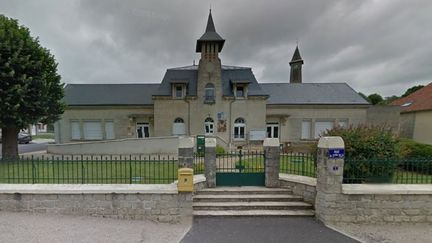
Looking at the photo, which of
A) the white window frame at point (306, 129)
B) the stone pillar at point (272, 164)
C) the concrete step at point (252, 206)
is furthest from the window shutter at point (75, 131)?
the white window frame at point (306, 129)

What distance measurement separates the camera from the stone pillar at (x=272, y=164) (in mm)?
6977

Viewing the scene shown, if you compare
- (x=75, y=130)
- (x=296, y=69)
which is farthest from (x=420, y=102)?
(x=75, y=130)

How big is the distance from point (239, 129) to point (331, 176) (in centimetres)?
1528

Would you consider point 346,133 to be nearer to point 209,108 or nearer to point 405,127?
point 209,108

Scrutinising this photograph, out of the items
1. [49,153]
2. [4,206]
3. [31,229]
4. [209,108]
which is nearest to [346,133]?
[31,229]

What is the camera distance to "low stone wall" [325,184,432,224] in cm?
543

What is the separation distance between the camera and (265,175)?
7.07 m

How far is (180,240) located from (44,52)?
12.6 metres

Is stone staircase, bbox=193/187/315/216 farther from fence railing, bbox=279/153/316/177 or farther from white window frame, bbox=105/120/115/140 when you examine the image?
white window frame, bbox=105/120/115/140

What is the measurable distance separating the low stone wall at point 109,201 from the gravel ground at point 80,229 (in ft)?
0.54

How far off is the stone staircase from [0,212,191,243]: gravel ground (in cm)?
95

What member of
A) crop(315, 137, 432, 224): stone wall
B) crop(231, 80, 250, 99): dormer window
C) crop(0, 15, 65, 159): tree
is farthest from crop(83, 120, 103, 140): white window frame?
crop(315, 137, 432, 224): stone wall

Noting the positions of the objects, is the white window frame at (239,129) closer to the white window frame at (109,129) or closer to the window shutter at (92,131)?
the white window frame at (109,129)

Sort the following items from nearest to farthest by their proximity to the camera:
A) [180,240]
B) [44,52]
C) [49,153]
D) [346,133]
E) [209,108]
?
[180,240] → [346,133] → [44,52] → [49,153] → [209,108]
